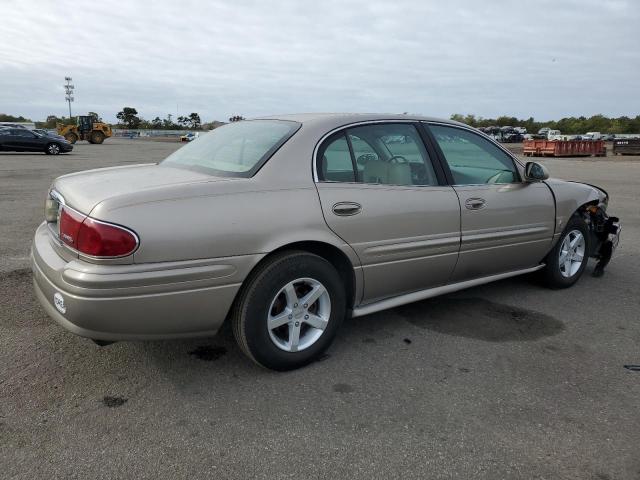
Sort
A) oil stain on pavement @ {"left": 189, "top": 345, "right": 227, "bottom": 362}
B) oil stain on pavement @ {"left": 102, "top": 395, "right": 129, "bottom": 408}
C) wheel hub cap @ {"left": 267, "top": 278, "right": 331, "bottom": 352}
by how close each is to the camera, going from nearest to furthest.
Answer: oil stain on pavement @ {"left": 102, "top": 395, "right": 129, "bottom": 408}
wheel hub cap @ {"left": 267, "top": 278, "right": 331, "bottom": 352}
oil stain on pavement @ {"left": 189, "top": 345, "right": 227, "bottom": 362}

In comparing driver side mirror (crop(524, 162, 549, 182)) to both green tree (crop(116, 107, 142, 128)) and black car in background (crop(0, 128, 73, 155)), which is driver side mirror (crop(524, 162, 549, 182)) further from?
A: green tree (crop(116, 107, 142, 128))

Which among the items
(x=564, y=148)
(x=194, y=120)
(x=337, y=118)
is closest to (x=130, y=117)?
(x=194, y=120)

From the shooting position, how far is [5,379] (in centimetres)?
293

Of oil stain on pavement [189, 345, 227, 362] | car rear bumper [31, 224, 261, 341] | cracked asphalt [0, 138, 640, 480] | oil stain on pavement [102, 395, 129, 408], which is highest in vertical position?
car rear bumper [31, 224, 261, 341]

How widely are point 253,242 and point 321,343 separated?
0.83m

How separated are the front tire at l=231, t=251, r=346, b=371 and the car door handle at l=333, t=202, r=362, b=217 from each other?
0.31 m

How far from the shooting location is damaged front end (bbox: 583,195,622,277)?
509cm

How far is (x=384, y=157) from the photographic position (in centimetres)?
360

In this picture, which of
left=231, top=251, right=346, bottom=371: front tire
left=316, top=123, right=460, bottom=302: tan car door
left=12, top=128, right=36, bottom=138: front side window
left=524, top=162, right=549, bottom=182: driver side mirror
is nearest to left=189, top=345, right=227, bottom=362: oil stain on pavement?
left=231, top=251, right=346, bottom=371: front tire

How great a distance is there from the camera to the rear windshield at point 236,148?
10.3 ft

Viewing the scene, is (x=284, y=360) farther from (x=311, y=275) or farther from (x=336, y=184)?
(x=336, y=184)

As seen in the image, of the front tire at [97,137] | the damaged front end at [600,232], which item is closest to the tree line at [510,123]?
the front tire at [97,137]

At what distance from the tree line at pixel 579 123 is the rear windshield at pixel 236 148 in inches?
3669

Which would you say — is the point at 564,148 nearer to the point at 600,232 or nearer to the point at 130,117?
the point at 600,232
